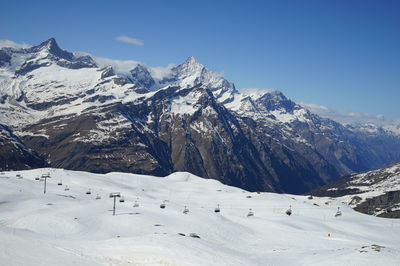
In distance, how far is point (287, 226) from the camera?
325 ft

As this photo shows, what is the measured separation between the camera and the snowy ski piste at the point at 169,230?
43.9 meters

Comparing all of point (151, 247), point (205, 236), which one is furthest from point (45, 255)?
point (205, 236)

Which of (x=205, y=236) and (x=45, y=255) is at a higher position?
(x=45, y=255)

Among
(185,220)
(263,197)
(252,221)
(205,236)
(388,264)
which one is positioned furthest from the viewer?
(263,197)

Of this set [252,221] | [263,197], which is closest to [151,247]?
[252,221]

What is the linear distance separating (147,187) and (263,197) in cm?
4918

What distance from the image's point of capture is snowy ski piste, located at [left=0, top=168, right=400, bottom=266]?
4394 centimetres

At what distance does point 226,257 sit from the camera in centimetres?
4922

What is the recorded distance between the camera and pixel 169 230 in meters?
80.0

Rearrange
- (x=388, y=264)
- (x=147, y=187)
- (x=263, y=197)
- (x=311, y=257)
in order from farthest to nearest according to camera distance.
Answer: (x=147, y=187) → (x=263, y=197) → (x=311, y=257) → (x=388, y=264)

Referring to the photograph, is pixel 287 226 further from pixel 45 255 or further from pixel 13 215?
pixel 45 255

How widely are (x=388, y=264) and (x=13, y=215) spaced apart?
71.4 m

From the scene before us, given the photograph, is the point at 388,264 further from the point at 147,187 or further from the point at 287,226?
the point at 147,187

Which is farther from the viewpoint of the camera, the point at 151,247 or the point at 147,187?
the point at 147,187
